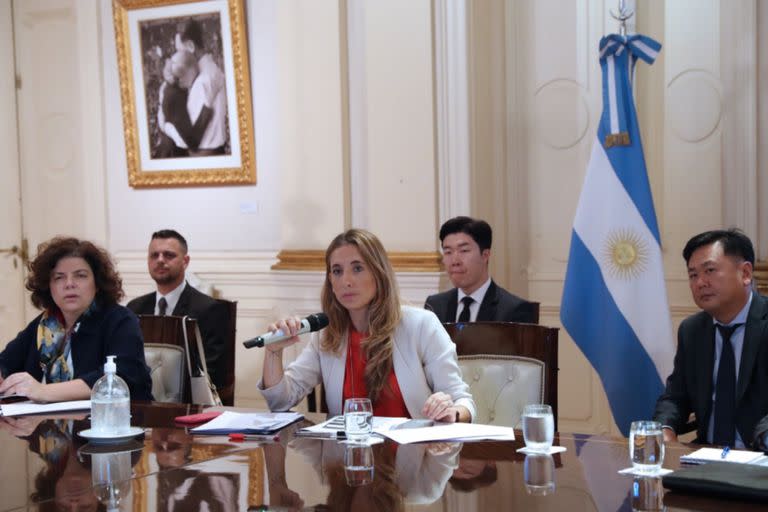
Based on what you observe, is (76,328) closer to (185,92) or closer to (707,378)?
(707,378)

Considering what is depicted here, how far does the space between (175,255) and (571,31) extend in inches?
96.6

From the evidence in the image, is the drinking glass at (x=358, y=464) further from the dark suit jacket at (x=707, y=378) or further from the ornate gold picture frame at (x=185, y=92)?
the ornate gold picture frame at (x=185, y=92)

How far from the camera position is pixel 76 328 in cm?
349

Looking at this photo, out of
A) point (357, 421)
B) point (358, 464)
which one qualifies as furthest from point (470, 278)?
point (358, 464)

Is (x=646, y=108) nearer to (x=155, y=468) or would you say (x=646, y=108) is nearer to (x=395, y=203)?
(x=395, y=203)

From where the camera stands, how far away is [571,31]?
5328mm

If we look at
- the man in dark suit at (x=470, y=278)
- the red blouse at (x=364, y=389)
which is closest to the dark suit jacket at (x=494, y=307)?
the man in dark suit at (x=470, y=278)

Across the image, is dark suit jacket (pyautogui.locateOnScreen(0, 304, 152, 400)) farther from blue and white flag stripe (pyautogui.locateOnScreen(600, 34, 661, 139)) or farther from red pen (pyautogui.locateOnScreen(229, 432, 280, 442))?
blue and white flag stripe (pyautogui.locateOnScreen(600, 34, 661, 139))

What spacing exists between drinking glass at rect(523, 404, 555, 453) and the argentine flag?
2170mm

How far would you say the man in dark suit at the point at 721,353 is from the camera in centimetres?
306

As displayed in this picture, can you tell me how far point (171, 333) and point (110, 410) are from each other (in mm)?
1083

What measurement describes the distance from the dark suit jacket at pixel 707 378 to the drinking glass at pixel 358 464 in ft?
3.97

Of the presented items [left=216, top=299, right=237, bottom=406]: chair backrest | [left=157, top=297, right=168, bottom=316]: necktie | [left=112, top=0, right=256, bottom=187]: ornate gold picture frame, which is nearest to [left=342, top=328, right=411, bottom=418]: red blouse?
[left=216, top=299, right=237, bottom=406]: chair backrest

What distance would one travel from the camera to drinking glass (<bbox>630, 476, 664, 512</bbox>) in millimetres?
1786
